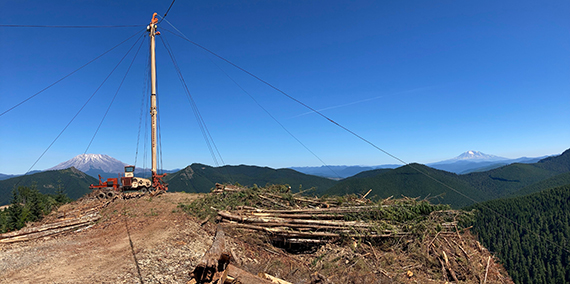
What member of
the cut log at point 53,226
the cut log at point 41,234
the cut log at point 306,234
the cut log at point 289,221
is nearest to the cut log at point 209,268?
the cut log at point 306,234

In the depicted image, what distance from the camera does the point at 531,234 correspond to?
10938 centimetres

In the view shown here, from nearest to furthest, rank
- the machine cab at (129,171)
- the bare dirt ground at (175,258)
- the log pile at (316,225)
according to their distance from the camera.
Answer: the bare dirt ground at (175,258) < the log pile at (316,225) < the machine cab at (129,171)

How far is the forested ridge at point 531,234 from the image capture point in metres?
92.1

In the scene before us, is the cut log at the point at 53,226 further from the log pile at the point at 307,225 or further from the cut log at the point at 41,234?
the log pile at the point at 307,225

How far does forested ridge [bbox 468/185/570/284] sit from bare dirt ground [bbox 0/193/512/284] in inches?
4178

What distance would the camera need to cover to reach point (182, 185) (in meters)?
125

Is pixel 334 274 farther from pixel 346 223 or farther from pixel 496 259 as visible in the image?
pixel 496 259

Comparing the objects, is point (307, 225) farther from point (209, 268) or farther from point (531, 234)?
point (531, 234)

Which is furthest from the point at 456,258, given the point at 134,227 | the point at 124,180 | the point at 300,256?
the point at 124,180

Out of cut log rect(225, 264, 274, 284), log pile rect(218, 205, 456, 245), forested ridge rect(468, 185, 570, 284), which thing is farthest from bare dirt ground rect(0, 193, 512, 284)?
Result: forested ridge rect(468, 185, 570, 284)

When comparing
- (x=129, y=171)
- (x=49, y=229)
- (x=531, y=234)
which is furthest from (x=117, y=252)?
(x=531, y=234)

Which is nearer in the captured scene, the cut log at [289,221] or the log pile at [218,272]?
the log pile at [218,272]

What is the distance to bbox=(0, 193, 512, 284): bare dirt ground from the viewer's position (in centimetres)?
729

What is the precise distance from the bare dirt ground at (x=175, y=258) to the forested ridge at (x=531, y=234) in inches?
4178
